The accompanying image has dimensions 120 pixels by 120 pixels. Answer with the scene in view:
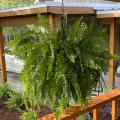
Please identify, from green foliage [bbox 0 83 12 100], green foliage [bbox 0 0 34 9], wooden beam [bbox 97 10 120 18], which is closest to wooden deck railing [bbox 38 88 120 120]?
wooden beam [bbox 97 10 120 18]

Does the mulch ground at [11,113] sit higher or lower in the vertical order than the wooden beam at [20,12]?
lower

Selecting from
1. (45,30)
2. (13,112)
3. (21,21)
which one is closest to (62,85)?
(45,30)

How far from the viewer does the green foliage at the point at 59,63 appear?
1.68 metres

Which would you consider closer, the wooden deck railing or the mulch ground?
the wooden deck railing

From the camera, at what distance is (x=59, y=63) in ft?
5.49

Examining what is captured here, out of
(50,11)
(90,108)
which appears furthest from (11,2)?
(90,108)

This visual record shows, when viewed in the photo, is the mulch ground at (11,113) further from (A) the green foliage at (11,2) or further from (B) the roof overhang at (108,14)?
(A) the green foliage at (11,2)

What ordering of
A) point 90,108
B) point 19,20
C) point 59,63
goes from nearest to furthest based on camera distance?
point 59,63 → point 90,108 → point 19,20

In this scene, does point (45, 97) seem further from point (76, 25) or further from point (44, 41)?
point (76, 25)

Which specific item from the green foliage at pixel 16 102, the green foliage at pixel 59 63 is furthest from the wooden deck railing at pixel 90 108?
the green foliage at pixel 16 102

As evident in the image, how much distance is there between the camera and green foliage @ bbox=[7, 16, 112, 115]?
1.68 meters

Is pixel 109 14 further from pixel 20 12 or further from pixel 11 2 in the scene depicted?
pixel 11 2

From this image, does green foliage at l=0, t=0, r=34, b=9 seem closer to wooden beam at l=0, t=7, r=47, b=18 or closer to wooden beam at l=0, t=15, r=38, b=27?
wooden beam at l=0, t=15, r=38, b=27

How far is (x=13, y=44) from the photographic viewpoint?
6.08ft
